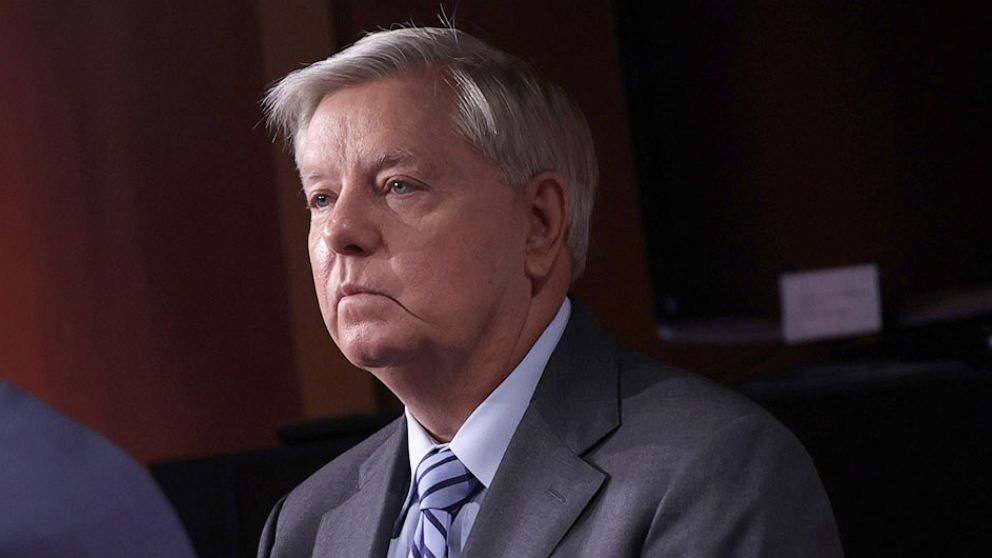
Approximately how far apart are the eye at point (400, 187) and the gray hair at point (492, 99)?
0.08 meters

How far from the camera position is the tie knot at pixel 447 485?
4.63 feet

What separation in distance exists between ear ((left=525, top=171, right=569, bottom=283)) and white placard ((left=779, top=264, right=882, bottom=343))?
84 centimetres

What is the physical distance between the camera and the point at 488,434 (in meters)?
1.42

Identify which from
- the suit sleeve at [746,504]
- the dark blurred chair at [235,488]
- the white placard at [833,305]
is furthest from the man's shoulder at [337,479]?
the white placard at [833,305]

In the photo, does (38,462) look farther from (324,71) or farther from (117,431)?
(117,431)

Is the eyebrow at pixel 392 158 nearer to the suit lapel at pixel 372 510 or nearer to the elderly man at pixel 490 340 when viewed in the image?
the elderly man at pixel 490 340

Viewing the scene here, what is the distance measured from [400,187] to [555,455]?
0.29 meters

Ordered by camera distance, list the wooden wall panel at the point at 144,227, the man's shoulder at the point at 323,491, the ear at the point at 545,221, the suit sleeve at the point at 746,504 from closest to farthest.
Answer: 1. the suit sleeve at the point at 746,504
2. the ear at the point at 545,221
3. the man's shoulder at the point at 323,491
4. the wooden wall panel at the point at 144,227

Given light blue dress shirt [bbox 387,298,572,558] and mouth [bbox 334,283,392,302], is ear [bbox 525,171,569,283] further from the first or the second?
mouth [bbox 334,283,392,302]

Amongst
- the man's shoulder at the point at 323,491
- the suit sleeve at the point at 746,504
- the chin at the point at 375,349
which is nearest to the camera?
the suit sleeve at the point at 746,504

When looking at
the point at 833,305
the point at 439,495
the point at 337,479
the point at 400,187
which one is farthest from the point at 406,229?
the point at 833,305

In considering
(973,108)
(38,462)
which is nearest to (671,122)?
(973,108)

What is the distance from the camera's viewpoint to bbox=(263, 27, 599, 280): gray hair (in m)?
1.42

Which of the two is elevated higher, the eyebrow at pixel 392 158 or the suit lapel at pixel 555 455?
the eyebrow at pixel 392 158
